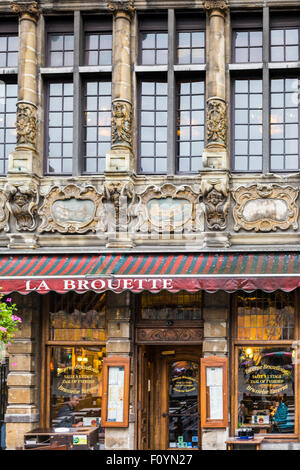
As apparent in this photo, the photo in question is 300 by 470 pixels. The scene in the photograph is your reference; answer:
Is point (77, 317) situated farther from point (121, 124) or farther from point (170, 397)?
point (121, 124)

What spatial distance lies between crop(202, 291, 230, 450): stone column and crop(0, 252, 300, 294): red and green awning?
0.80m

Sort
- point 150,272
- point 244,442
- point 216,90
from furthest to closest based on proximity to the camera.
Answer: point 216,90 < point 150,272 < point 244,442

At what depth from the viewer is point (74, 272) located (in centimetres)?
1697

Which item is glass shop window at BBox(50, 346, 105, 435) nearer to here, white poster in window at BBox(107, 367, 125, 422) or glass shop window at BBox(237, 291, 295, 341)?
white poster in window at BBox(107, 367, 125, 422)

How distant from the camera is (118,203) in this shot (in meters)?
17.6

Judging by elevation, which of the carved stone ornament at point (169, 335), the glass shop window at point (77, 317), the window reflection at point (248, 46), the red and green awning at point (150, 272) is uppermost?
the window reflection at point (248, 46)

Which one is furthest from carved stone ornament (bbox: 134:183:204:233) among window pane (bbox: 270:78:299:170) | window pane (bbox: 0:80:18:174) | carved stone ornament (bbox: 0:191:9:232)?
window pane (bbox: 0:80:18:174)

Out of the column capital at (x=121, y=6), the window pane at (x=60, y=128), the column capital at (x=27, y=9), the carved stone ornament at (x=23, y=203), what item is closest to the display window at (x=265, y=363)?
the carved stone ornament at (x=23, y=203)

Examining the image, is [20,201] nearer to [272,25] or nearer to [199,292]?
[199,292]

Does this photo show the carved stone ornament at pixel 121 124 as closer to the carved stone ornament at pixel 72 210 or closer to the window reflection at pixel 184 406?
the carved stone ornament at pixel 72 210

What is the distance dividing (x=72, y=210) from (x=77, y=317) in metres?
2.03

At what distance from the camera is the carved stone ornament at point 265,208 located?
57.3ft

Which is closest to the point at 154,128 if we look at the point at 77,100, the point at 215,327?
the point at 77,100

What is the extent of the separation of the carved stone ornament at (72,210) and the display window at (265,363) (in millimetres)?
3094
